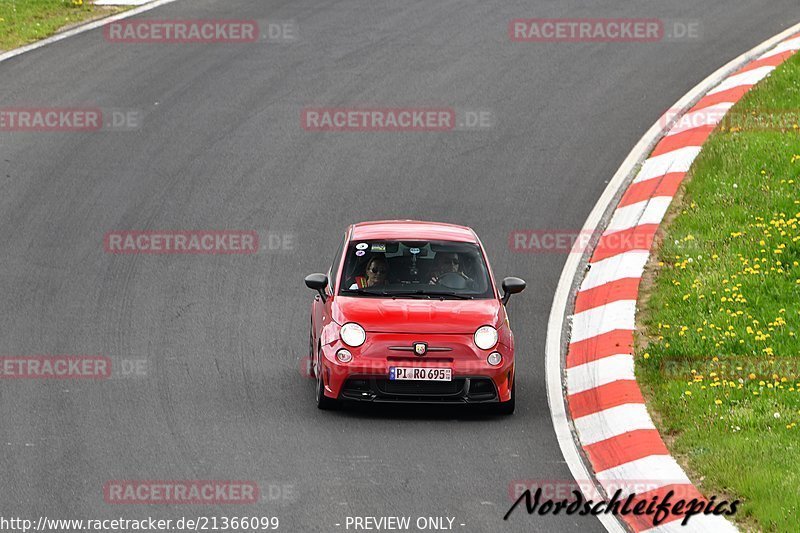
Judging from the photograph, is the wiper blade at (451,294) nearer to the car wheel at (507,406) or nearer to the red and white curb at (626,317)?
the car wheel at (507,406)

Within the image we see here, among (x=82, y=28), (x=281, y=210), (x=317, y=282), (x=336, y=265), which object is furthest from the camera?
(x=82, y=28)

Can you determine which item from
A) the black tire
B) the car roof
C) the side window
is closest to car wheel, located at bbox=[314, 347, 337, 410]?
the black tire

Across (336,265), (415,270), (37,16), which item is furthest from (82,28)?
(415,270)

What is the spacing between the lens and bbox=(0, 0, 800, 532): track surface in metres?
11.3

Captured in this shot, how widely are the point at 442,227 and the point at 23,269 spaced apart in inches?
207

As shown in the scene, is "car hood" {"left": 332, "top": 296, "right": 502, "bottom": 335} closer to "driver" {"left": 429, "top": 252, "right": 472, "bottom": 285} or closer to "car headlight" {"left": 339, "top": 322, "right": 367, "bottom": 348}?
"car headlight" {"left": 339, "top": 322, "right": 367, "bottom": 348}

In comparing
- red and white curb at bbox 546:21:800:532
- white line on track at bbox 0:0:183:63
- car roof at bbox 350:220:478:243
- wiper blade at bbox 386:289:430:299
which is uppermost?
white line on track at bbox 0:0:183:63

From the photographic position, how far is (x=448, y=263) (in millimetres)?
13766

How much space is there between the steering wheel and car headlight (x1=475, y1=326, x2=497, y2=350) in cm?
85

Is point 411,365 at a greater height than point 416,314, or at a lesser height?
lesser

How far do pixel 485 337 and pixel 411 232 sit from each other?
180 centimetres

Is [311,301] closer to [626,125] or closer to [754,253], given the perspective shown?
[754,253]

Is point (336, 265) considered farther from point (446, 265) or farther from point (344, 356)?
point (344, 356)

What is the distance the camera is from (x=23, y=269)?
1644cm
